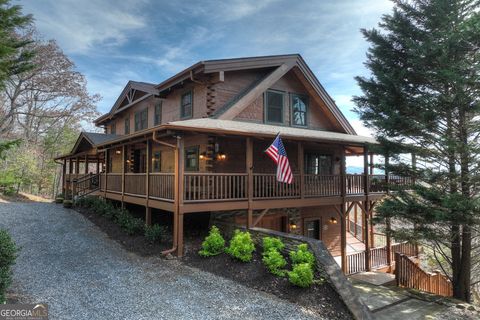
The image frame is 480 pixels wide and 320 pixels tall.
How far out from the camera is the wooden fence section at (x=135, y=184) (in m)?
12.5

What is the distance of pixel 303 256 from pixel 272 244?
48.3 inches

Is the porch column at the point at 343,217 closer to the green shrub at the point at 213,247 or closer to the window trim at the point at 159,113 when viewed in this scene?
the green shrub at the point at 213,247

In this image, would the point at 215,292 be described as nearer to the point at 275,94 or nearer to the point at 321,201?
the point at 321,201

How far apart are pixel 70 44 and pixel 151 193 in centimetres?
2229

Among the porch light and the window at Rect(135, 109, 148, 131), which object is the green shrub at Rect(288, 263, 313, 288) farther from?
the window at Rect(135, 109, 148, 131)

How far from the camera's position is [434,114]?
9914 mm

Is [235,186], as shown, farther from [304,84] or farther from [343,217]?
[304,84]

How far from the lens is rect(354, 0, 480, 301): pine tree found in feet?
30.8

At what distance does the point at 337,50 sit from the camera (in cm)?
2161

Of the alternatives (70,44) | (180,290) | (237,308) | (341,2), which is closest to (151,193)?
(180,290)

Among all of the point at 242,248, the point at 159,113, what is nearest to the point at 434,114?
the point at 242,248

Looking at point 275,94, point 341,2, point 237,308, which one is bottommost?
point 237,308

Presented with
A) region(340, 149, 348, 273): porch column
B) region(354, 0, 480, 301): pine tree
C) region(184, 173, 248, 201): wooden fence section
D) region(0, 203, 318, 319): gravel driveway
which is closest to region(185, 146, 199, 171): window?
region(184, 173, 248, 201): wooden fence section

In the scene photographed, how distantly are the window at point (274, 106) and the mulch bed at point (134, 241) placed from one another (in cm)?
717
